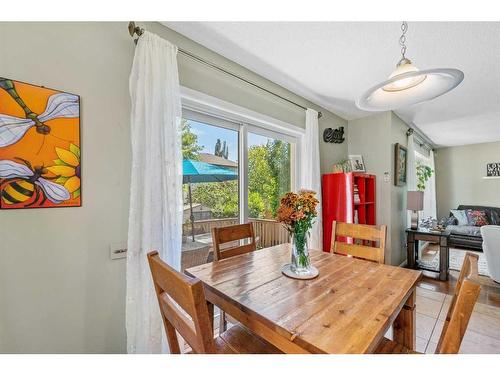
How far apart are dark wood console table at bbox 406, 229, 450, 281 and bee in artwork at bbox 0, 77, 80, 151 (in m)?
4.17

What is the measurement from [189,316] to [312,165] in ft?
7.71

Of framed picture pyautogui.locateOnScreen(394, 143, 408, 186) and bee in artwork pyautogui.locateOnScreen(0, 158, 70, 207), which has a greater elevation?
framed picture pyautogui.locateOnScreen(394, 143, 408, 186)

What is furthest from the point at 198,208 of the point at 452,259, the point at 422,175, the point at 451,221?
the point at 451,221

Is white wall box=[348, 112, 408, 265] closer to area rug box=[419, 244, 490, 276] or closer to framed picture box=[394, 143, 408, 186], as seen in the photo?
framed picture box=[394, 143, 408, 186]

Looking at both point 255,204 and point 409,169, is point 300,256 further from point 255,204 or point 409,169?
point 409,169

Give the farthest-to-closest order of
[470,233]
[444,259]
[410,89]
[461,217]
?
[461,217], [470,233], [444,259], [410,89]

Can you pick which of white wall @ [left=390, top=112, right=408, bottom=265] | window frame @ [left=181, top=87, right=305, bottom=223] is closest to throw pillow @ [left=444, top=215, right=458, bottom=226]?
white wall @ [left=390, top=112, right=408, bottom=265]

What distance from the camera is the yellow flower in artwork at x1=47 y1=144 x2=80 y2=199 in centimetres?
122

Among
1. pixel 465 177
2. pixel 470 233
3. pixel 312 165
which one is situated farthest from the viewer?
pixel 465 177

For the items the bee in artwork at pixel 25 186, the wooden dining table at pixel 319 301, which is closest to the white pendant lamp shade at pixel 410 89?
the wooden dining table at pixel 319 301

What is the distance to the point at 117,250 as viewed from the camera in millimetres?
1427

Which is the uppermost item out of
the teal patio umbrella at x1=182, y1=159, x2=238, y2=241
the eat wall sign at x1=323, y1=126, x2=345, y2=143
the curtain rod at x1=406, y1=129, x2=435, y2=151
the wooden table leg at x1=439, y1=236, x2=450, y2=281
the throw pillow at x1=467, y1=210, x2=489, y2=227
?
the curtain rod at x1=406, y1=129, x2=435, y2=151

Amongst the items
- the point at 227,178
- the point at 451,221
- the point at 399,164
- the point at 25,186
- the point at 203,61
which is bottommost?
the point at 451,221
